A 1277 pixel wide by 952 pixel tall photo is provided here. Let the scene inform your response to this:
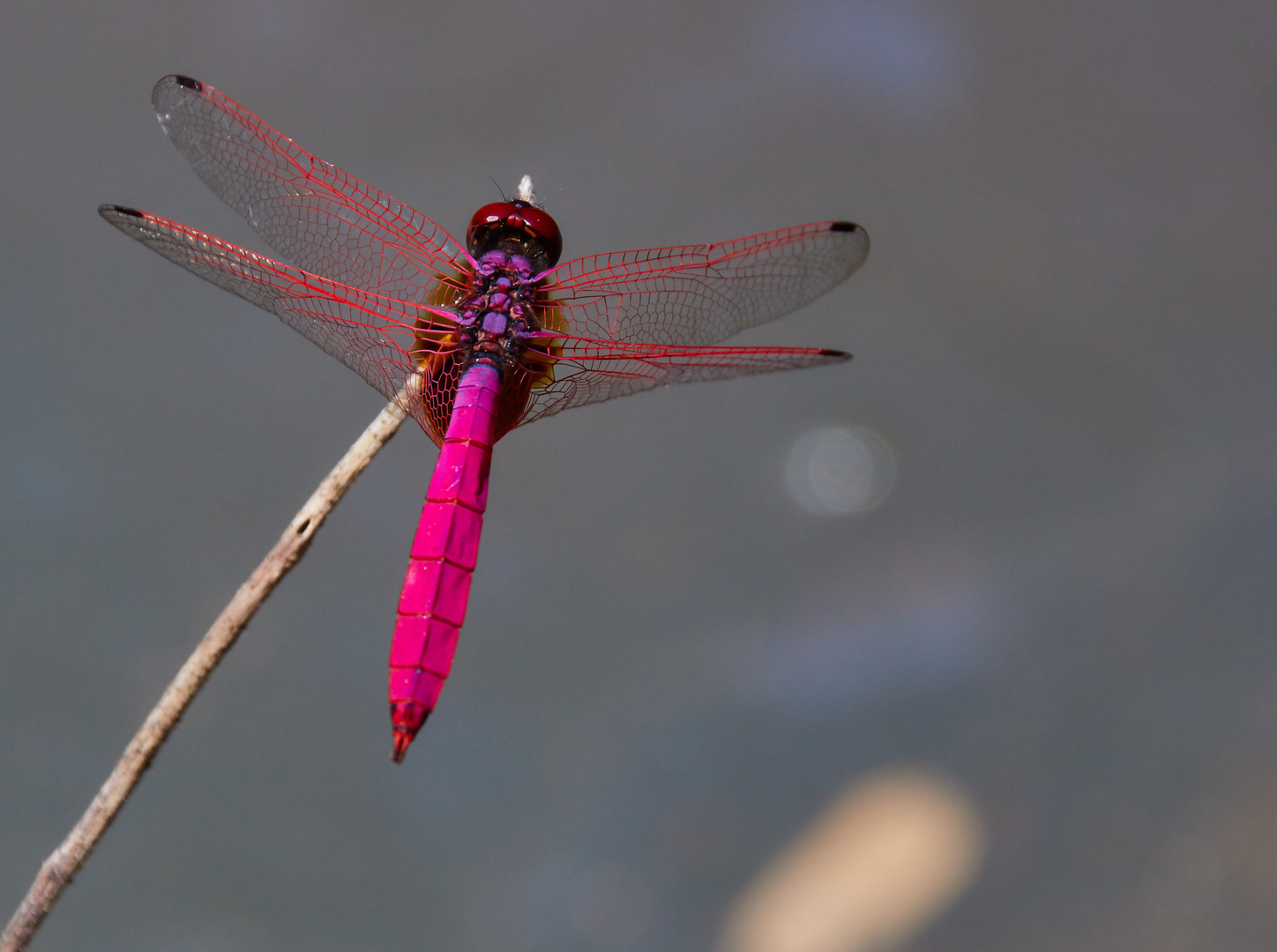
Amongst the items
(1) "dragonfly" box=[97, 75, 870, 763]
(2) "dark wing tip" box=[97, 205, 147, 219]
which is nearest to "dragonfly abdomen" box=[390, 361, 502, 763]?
(1) "dragonfly" box=[97, 75, 870, 763]

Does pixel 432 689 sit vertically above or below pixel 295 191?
below

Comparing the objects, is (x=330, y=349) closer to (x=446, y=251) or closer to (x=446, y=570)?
(x=446, y=251)

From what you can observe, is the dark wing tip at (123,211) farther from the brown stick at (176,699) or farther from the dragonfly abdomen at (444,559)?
the dragonfly abdomen at (444,559)

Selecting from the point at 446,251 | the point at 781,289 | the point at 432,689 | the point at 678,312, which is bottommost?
the point at 432,689

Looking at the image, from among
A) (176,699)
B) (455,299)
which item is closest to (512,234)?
(455,299)

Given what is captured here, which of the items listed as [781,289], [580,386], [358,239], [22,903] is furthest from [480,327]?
[22,903]

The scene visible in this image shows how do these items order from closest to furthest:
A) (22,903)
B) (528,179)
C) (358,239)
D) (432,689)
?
(432,689)
(22,903)
(358,239)
(528,179)

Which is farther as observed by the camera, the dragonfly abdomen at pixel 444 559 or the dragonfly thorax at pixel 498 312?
the dragonfly thorax at pixel 498 312

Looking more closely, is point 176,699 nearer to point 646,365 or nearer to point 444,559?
point 444,559

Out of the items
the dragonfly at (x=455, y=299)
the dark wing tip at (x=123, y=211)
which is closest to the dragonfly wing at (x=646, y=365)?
the dragonfly at (x=455, y=299)
